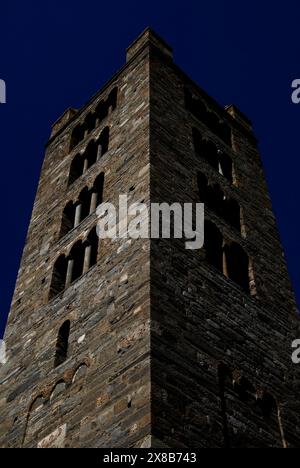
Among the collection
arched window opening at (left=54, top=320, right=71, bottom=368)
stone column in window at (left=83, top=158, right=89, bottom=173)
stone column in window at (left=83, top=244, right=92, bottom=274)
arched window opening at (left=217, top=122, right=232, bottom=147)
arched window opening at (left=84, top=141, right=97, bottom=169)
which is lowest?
arched window opening at (left=54, top=320, right=71, bottom=368)

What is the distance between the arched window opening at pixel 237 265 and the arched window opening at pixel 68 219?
3486 millimetres

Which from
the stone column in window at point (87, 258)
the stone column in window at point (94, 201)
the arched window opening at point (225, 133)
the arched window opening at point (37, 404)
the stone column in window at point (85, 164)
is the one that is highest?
the arched window opening at point (225, 133)

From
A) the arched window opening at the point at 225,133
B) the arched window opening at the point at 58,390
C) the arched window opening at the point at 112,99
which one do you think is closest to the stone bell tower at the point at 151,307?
the arched window opening at the point at 58,390

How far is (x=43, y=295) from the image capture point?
14016mm

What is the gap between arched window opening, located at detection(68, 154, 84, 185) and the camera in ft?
58.8

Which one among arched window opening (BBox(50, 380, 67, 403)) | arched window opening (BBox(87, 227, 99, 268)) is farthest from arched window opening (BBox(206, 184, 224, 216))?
arched window opening (BBox(50, 380, 67, 403))

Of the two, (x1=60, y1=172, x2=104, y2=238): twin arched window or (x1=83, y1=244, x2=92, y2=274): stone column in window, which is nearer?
(x1=83, y1=244, x2=92, y2=274): stone column in window

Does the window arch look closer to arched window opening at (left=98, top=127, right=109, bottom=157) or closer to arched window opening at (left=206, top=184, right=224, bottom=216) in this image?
arched window opening at (left=206, top=184, right=224, bottom=216)

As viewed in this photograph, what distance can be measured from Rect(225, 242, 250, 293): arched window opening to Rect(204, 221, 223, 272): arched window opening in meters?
0.14

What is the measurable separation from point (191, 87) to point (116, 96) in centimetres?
203

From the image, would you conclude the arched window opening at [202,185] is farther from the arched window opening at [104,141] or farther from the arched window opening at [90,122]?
the arched window opening at [90,122]

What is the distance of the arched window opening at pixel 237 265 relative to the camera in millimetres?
13656

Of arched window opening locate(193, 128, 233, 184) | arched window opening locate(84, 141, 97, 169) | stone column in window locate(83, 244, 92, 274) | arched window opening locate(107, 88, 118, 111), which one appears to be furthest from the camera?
arched window opening locate(107, 88, 118, 111)
